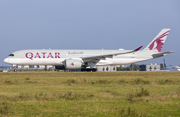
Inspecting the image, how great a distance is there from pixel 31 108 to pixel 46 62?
33.6 meters

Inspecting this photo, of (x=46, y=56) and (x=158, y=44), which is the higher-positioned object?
(x=158, y=44)

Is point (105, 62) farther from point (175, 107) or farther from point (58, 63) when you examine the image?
point (175, 107)

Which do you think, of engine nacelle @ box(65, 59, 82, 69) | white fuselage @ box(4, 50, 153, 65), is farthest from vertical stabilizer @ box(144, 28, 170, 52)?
engine nacelle @ box(65, 59, 82, 69)

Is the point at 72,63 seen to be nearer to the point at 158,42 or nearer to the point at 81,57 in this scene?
the point at 81,57

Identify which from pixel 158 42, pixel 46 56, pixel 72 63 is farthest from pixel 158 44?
pixel 46 56

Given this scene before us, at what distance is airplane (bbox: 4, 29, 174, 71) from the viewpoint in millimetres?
42469

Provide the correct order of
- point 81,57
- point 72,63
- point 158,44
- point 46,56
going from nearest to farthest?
point 72,63, point 46,56, point 81,57, point 158,44

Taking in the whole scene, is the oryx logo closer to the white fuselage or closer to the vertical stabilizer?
the vertical stabilizer

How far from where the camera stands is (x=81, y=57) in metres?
44.9

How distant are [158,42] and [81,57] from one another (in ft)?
53.5

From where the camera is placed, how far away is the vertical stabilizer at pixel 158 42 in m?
49.4

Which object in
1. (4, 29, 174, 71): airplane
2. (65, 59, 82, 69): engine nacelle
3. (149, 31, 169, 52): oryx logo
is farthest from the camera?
(149, 31, 169, 52): oryx logo

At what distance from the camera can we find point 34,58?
139 ft

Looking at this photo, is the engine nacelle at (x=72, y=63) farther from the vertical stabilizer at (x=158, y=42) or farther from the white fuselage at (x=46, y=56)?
the vertical stabilizer at (x=158, y=42)
